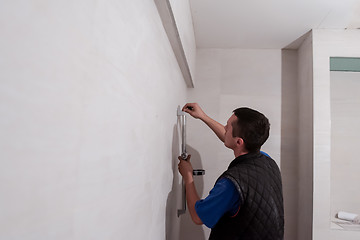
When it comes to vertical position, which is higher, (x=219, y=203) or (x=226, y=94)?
(x=226, y=94)

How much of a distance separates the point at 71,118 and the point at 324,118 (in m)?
1.89

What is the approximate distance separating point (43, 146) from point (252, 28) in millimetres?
1959

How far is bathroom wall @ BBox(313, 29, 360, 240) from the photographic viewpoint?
185cm

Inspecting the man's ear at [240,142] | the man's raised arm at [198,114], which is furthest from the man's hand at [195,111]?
the man's ear at [240,142]

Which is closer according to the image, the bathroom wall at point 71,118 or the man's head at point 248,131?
the bathroom wall at point 71,118

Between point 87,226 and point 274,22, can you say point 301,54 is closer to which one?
point 274,22

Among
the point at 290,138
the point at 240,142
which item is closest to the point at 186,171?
the point at 240,142

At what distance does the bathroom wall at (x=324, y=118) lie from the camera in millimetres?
1851

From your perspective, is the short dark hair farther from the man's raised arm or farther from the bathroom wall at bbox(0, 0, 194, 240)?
the bathroom wall at bbox(0, 0, 194, 240)

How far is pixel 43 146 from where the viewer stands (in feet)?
1.01

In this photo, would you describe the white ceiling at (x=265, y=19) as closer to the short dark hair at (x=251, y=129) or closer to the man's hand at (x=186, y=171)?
the short dark hair at (x=251, y=129)

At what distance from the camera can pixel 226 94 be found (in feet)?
7.70

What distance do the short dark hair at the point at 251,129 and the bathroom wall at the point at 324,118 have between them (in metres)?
0.83

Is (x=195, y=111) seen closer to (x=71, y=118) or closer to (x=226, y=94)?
(x=226, y=94)
